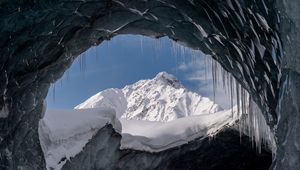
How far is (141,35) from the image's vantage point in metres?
8.02

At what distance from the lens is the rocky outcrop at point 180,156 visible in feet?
44.0

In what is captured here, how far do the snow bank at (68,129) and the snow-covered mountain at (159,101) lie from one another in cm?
13946

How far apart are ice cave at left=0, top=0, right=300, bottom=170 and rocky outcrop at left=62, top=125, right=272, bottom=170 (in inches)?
1.6

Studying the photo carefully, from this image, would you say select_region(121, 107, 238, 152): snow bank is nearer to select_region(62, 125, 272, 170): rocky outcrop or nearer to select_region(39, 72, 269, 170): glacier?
select_region(39, 72, 269, 170): glacier

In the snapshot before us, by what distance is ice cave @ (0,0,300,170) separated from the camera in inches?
166

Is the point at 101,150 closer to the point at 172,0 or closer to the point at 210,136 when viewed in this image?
the point at 210,136

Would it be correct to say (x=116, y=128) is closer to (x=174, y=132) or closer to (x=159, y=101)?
(x=174, y=132)

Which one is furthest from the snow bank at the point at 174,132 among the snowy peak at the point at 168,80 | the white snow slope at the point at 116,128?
the snowy peak at the point at 168,80

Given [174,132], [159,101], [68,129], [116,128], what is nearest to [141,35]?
[68,129]

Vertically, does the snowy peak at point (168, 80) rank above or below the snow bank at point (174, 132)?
below

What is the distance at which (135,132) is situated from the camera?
15.1m

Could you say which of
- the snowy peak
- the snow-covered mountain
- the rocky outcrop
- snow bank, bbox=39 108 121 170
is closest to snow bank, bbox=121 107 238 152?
the rocky outcrop

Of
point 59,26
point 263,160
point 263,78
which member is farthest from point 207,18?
point 263,160

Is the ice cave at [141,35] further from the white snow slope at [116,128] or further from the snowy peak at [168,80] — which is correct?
the snowy peak at [168,80]
